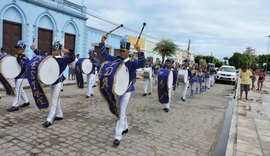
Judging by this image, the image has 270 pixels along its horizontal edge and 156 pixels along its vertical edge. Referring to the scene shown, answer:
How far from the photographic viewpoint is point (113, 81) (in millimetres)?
4469

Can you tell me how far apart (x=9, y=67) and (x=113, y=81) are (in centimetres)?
357

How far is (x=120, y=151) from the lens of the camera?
4484mm

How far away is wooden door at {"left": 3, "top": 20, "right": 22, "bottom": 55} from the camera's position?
46.7ft

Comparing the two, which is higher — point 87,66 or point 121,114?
point 87,66

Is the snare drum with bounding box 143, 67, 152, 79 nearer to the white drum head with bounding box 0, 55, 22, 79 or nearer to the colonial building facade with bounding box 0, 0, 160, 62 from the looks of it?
the white drum head with bounding box 0, 55, 22, 79

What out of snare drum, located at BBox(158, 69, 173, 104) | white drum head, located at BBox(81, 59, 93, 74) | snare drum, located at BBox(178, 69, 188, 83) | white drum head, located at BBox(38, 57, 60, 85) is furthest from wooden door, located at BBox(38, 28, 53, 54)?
Answer: white drum head, located at BBox(38, 57, 60, 85)

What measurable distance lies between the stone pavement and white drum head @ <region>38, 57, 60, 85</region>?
106 centimetres

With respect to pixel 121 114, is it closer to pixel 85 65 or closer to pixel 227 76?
pixel 85 65

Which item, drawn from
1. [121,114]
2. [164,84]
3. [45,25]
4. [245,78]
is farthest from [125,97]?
[45,25]

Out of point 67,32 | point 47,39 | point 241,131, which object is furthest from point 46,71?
point 67,32

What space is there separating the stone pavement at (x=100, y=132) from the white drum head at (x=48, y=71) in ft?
3.46

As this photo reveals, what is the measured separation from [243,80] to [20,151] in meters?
11.2

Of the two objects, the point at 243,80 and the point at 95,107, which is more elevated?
the point at 243,80

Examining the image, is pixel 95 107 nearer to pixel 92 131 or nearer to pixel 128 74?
pixel 92 131
